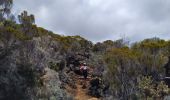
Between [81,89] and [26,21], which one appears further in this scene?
[81,89]

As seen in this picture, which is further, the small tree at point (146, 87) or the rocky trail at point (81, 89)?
the rocky trail at point (81, 89)

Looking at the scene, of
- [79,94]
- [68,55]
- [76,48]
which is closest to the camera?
[79,94]

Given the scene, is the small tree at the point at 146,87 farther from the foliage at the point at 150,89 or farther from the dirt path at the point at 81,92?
the dirt path at the point at 81,92

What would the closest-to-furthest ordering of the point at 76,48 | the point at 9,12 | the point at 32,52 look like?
the point at 32,52 < the point at 9,12 < the point at 76,48

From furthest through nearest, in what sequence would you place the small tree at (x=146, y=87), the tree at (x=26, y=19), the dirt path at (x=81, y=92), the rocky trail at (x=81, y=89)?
the rocky trail at (x=81, y=89)
the dirt path at (x=81, y=92)
the tree at (x=26, y=19)
the small tree at (x=146, y=87)

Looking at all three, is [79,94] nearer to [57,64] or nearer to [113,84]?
[57,64]

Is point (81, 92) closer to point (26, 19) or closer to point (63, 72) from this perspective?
point (63, 72)

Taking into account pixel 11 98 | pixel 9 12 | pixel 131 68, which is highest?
pixel 9 12

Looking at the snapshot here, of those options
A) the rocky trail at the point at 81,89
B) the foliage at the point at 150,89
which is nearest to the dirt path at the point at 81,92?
the rocky trail at the point at 81,89

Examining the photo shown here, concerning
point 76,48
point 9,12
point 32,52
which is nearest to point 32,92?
point 32,52

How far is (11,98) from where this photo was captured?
3166 centimetres

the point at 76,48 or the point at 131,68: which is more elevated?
the point at 76,48

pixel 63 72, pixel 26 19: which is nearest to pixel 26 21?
pixel 26 19

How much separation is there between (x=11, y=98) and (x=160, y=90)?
12.8 meters
